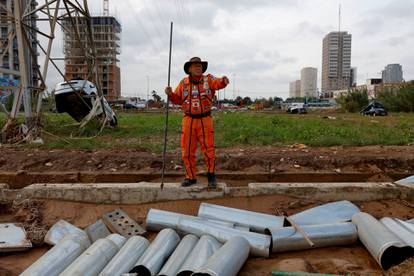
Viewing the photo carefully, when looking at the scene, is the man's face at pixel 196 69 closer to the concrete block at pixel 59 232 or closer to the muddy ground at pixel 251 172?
the muddy ground at pixel 251 172

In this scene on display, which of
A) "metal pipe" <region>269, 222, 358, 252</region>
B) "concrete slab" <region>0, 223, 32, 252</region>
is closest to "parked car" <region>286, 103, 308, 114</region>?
"metal pipe" <region>269, 222, 358, 252</region>

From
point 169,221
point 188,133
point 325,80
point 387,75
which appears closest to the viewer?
point 169,221

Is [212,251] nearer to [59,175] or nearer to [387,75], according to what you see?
[59,175]

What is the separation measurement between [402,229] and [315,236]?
96cm

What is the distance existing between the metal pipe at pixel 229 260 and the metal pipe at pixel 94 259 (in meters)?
1.06

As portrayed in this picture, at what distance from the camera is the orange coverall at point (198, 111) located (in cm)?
555

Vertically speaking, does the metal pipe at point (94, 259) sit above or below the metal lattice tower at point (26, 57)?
below

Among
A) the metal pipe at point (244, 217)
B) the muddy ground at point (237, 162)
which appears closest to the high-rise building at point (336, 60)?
the muddy ground at point (237, 162)

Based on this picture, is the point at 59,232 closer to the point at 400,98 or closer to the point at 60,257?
the point at 60,257

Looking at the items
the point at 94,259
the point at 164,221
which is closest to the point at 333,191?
the point at 164,221

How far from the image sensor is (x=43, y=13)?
38.5 ft

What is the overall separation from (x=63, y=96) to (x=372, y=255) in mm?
12070

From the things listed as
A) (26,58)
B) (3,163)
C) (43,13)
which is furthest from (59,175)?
(43,13)

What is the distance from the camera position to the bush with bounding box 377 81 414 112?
117ft
